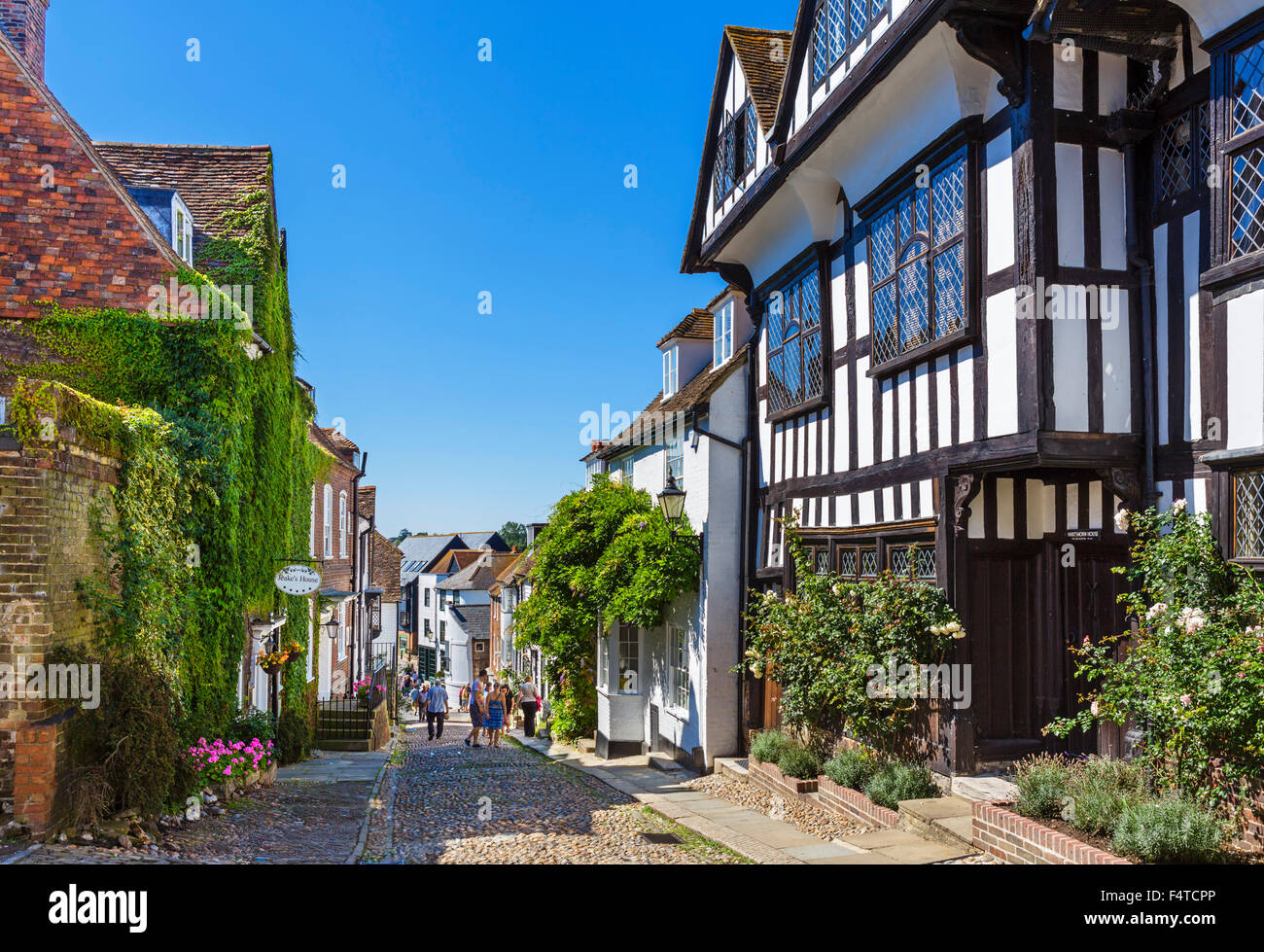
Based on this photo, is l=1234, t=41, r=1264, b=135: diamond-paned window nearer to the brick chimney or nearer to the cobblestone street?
the cobblestone street

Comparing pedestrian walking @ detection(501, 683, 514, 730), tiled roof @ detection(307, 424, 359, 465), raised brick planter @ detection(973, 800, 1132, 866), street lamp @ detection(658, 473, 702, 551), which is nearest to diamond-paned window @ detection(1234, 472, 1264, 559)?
raised brick planter @ detection(973, 800, 1132, 866)

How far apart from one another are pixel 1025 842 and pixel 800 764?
468cm

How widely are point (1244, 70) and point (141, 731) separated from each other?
1004 cm

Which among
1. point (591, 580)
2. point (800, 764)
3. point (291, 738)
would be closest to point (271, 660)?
point (291, 738)

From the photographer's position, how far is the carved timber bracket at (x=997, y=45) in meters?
7.98

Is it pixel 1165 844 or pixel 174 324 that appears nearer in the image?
pixel 1165 844

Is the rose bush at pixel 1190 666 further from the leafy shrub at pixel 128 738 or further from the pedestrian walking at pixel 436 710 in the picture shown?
the pedestrian walking at pixel 436 710

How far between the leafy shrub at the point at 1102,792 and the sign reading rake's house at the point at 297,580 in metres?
11.5

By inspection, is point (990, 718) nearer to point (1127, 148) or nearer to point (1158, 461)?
point (1158, 461)

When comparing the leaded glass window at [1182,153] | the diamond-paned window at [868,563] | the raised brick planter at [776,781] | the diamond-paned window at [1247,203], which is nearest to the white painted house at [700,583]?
the raised brick planter at [776,781]

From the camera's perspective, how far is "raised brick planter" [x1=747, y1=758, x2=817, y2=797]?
36.5 ft

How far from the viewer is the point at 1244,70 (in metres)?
6.61

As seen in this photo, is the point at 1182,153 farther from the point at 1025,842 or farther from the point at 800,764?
the point at 800,764

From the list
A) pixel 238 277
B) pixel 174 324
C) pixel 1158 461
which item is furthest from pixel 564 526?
pixel 1158 461
